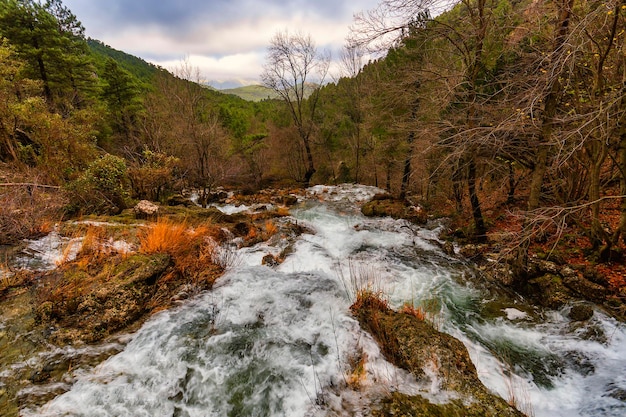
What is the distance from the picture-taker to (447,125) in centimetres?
628

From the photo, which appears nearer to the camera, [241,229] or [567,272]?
[567,272]

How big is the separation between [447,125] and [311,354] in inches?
232

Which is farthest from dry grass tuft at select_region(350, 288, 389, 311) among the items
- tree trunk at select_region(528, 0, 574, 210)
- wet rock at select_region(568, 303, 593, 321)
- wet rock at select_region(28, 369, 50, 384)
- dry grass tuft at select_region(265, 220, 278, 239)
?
dry grass tuft at select_region(265, 220, 278, 239)

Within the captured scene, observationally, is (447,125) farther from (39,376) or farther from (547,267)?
(39,376)

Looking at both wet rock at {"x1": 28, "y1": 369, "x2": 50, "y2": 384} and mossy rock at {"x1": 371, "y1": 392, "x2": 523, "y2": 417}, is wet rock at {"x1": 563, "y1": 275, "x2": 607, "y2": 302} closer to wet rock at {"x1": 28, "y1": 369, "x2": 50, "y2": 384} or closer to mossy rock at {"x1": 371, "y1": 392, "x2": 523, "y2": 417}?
mossy rock at {"x1": 371, "y1": 392, "x2": 523, "y2": 417}

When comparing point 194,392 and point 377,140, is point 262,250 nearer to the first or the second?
point 194,392

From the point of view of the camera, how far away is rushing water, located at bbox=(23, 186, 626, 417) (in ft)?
9.26

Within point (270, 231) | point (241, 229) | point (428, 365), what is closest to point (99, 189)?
point (241, 229)

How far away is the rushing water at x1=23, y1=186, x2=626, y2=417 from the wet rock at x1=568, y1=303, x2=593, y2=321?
0.10 metres

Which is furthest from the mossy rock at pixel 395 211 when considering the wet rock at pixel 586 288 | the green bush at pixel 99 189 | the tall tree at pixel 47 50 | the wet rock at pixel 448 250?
the tall tree at pixel 47 50

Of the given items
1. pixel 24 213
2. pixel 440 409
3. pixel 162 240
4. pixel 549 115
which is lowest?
pixel 440 409

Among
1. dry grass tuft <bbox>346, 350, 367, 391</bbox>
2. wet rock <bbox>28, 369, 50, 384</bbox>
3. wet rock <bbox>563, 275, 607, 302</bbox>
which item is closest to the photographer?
wet rock <bbox>28, 369, 50, 384</bbox>

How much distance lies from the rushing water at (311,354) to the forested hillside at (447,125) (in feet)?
4.66

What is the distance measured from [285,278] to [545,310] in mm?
4908
